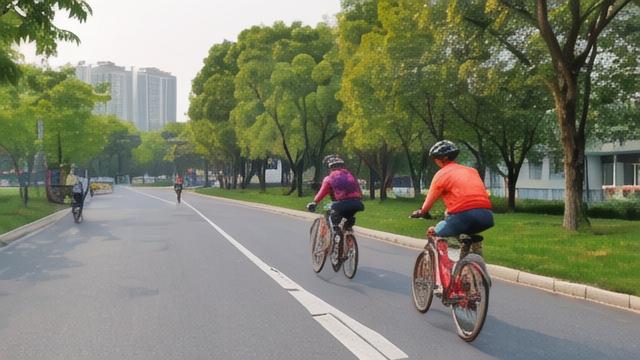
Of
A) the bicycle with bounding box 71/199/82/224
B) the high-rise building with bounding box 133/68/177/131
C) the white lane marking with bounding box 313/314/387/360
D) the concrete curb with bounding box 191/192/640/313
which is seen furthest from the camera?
the high-rise building with bounding box 133/68/177/131

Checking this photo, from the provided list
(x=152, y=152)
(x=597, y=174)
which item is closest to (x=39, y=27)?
Answer: (x=597, y=174)

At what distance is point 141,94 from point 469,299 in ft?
563

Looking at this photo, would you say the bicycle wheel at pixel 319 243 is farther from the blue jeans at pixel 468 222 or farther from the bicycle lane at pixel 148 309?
the blue jeans at pixel 468 222

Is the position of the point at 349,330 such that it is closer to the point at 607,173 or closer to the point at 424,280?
the point at 424,280

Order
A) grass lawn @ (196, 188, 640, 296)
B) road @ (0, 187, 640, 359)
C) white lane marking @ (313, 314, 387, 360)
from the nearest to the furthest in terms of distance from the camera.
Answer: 1. white lane marking @ (313, 314, 387, 360)
2. road @ (0, 187, 640, 359)
3. grass lawn @ (196, 188, 640, 296)

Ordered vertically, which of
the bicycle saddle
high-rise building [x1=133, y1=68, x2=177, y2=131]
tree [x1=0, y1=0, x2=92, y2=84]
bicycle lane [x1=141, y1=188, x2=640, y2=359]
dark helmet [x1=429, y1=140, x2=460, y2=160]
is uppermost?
high-rise building [x1=133, y1=68, x2=177, y2=131]

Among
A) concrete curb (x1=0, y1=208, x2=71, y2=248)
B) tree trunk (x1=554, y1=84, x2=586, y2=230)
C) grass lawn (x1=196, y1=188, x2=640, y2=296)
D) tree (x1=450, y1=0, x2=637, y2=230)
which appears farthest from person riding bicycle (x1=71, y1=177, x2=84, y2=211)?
tree trunk (x1=554, y1=84, x2=586, y2=230)

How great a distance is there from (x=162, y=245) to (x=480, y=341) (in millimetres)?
9387

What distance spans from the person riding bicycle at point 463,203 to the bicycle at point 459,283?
0.35ft

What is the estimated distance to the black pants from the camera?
857cm

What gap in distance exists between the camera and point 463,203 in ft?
17.6

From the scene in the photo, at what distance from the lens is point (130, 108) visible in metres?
167

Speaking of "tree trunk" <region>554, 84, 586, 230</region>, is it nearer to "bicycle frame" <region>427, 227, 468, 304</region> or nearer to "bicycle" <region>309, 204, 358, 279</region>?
"bicycle" <region>309, 204, 358, 279</region>

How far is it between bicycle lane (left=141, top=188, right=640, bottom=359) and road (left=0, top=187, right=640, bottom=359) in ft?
0.05
